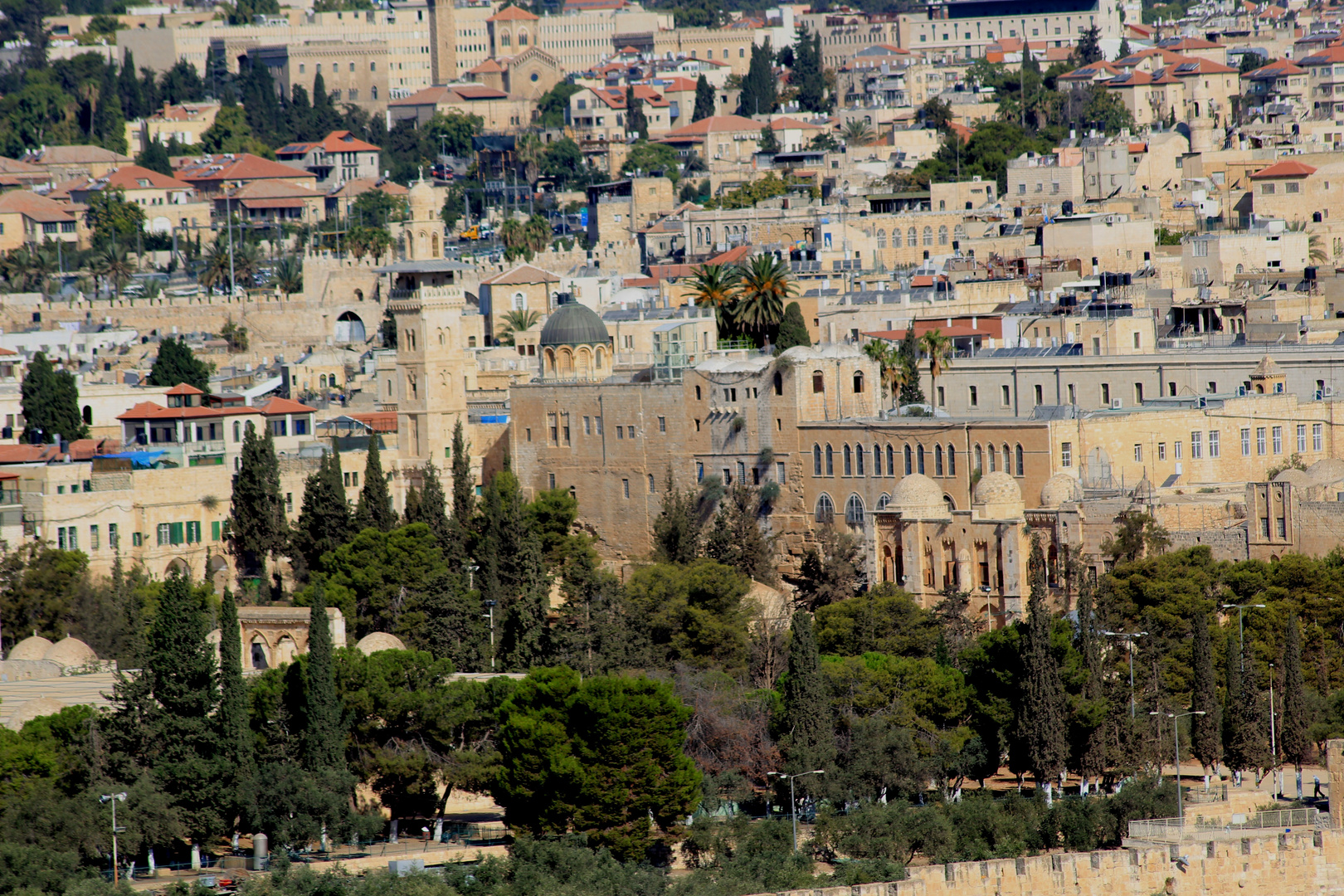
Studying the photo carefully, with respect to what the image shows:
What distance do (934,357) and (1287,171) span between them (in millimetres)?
38047

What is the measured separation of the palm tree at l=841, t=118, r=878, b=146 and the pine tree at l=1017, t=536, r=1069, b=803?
92.3 metres

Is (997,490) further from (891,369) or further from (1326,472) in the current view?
(891,369)

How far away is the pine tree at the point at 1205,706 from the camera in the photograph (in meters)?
52.7

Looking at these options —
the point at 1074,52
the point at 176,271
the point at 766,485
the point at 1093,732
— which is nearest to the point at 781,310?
the point at 766,485

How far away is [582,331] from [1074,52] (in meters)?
89.2

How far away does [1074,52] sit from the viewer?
16162cm

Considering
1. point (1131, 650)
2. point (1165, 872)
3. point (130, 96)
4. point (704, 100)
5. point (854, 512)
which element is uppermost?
point (130, 96)

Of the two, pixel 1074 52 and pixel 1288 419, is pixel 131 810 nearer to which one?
pixel 1288 419

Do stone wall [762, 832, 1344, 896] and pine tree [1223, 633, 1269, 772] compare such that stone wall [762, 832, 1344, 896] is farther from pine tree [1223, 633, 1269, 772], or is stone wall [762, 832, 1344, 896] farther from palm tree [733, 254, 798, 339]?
palm tree [733, 254, 798, 339]

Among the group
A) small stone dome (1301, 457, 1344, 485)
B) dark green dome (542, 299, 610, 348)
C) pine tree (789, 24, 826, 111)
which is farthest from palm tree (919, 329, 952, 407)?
pine tree (789, 24, 826, 111)

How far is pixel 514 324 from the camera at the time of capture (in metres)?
101

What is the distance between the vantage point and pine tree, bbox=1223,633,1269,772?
52281 mm

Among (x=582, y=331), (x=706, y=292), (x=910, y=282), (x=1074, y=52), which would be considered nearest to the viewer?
(x=582, y=331)

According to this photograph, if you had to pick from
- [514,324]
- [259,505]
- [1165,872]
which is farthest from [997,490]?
[514,324]
